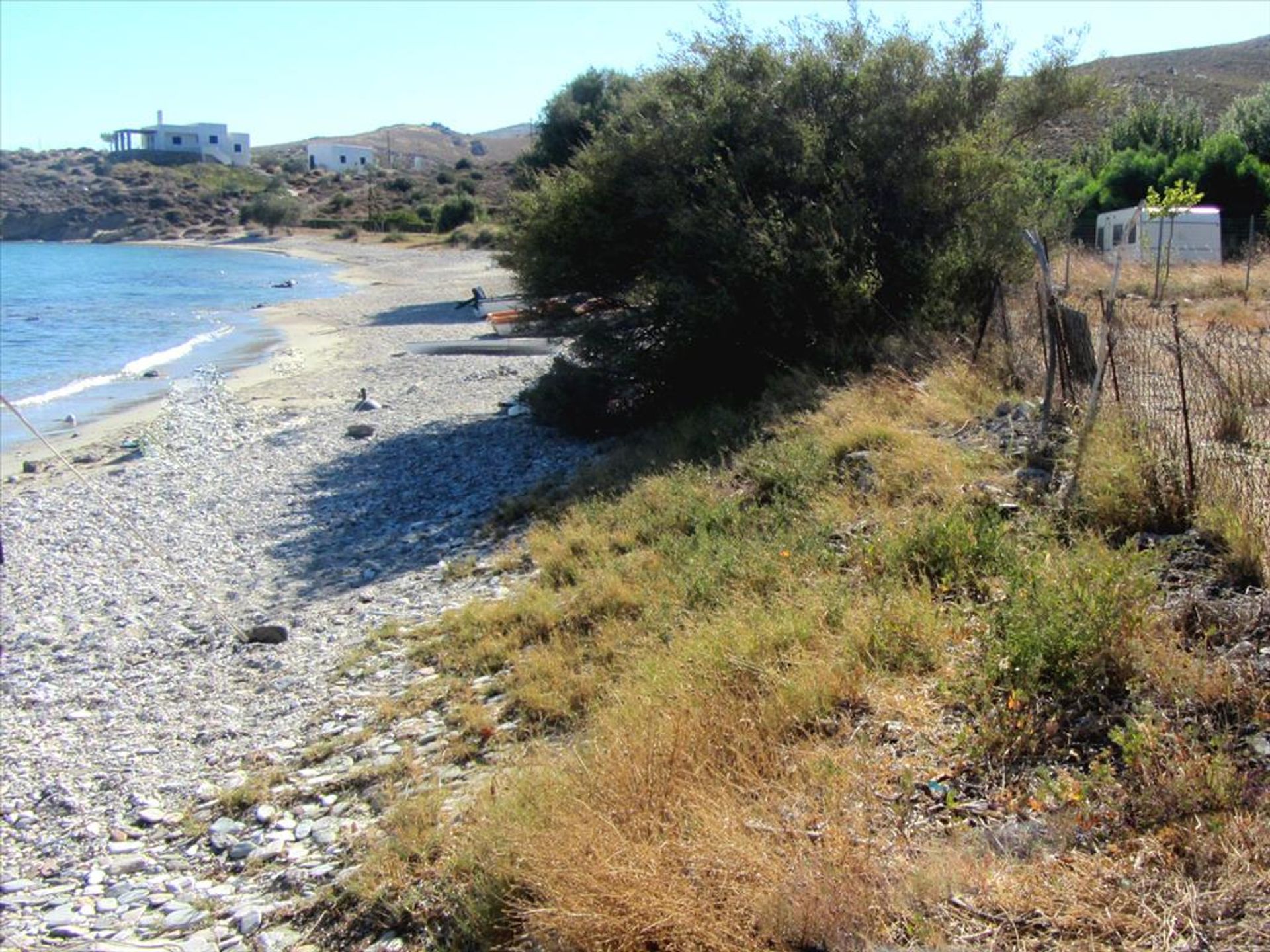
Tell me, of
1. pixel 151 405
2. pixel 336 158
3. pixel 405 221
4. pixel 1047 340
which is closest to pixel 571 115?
pixel 151 405

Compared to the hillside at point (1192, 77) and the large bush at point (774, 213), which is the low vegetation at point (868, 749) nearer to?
the large bush at point (774, 213)

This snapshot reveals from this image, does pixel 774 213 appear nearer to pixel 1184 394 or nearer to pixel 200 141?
pixel 1184 394

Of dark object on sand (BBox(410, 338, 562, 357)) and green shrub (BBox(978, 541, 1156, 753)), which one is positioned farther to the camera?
dark object on sand (BBox(410, 338, 562, 357))

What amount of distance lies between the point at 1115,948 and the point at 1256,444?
15.7 feet

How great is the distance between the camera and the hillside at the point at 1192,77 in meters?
42.5

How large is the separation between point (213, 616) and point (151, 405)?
15412 millimetres

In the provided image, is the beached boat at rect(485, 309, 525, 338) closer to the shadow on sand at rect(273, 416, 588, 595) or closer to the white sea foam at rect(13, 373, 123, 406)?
the shadow on sand at rect(273, 416, 588, 595)

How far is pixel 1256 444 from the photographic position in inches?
281

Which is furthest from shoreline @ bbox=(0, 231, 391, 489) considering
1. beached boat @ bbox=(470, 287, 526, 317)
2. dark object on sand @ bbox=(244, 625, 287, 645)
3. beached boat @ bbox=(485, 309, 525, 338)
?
dark object on sand @ bbox=(244, 625, 287, 645)

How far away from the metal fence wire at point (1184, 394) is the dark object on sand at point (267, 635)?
684 cm

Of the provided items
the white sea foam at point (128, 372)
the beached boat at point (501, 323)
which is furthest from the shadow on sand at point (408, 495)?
the white sea foam at point (128, 372)

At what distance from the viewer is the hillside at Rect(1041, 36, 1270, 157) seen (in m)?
42.5

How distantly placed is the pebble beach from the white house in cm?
12970

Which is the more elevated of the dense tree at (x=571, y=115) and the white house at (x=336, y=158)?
the white house at (x=336, y=158)
